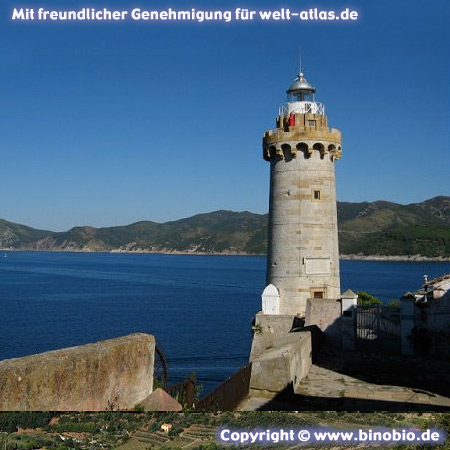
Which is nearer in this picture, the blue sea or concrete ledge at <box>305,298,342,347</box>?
concrete ledge at <box>305,298,342,347</box>

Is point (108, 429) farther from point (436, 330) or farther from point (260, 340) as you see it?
point (260, 340)

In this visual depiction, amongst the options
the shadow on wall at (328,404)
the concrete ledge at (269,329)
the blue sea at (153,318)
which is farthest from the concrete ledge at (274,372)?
the blue sea at (153,318)

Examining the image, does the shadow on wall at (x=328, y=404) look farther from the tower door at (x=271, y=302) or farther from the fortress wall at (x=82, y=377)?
the tower door at (x=271, y=302)

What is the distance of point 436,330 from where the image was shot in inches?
667

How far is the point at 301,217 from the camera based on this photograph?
71.7 ft

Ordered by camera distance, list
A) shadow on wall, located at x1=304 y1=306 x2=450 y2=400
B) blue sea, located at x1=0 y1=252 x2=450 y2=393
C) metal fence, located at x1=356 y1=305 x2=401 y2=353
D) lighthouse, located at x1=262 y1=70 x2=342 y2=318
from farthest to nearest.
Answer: blue sea, located at x1=0 y1=252 x2=450 y2=393 < lighthouse, located at x1=262 y1=70 x2=342 y2=318 < metal fence, located at x1=356 y1=305 x2=401 y2=353 < shadow on wall, located at x1=304 y1=306 x2=450 y2=400

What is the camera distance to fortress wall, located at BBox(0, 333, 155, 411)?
204 inches

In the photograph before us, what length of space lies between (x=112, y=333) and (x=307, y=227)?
130ft

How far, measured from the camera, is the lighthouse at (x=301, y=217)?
2188 cm

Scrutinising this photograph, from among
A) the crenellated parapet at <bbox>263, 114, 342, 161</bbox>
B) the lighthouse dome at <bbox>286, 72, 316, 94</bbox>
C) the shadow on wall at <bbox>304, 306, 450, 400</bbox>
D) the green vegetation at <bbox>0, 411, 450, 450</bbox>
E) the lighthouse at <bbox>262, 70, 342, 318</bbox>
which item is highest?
the lighthouse dome at <bbox>286, 72, 316, 94</bbox>

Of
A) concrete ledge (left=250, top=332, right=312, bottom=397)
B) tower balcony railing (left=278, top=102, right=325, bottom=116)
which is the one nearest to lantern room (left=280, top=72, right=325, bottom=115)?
tower balcony railing (left=278, top=102, right=325, bottom=116)

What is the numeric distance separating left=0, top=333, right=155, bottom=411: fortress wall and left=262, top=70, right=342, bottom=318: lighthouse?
599 inches

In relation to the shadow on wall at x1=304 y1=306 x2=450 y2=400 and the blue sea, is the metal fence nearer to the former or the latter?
the shadow on wall at x1=304 y1=306 x2=450 y2=400

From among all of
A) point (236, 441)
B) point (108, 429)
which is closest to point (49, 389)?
point (108, 429)
